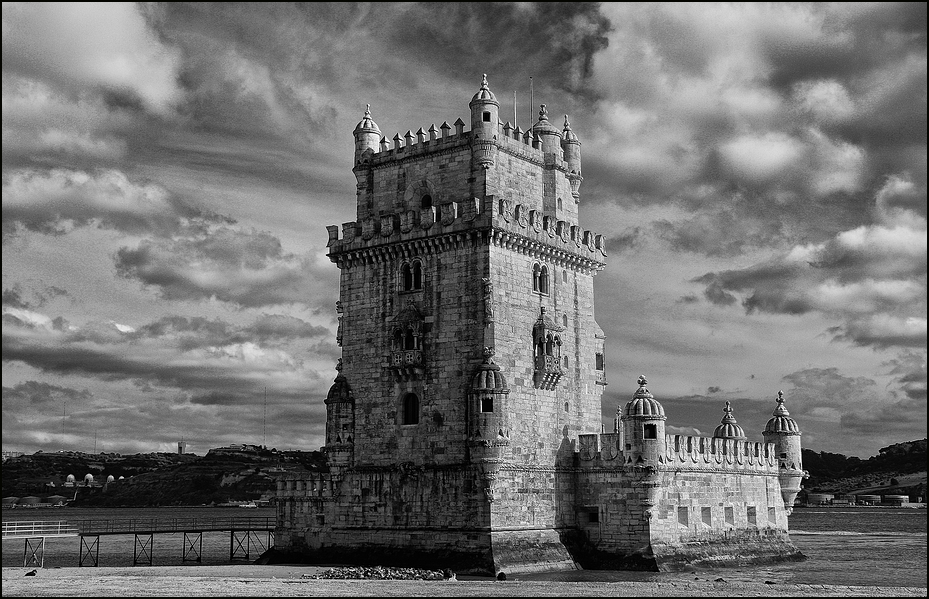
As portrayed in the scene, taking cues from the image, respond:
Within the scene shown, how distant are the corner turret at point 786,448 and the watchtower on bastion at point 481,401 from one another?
9922 mm

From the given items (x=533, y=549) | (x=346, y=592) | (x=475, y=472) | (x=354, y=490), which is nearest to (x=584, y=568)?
(x=533, y=549)

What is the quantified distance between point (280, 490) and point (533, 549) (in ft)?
50.7

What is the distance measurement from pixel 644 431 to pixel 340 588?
19.3 meters

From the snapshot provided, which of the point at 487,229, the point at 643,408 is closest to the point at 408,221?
the point at 487,229

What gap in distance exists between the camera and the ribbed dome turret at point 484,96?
62.4 meters

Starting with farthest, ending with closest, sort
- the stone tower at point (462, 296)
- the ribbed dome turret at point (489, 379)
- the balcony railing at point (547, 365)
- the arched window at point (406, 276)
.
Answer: the arched window at point (406, 276), the balcony railing at point (547, 365), the stone tower at point (462, 296), the ribbed dome turret at point (489, 379)

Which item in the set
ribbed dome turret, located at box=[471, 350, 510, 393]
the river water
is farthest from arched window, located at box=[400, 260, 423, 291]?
the river water

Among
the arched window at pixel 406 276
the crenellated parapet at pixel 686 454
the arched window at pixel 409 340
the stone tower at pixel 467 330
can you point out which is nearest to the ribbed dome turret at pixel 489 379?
the stone tower at pixel 467 330

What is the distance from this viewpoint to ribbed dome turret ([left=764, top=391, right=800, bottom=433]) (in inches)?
A: 3036

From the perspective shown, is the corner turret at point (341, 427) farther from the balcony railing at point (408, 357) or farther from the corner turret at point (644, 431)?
the corner turret at point (644, 431)

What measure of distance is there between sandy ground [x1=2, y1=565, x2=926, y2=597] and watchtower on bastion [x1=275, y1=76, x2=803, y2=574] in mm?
4799

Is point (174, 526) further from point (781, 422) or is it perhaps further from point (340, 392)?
point (781, 422)

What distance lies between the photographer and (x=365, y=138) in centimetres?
6738

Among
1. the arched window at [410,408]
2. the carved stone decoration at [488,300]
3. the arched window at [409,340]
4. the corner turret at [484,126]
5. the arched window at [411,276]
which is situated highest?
the corner turret at [484,126]
